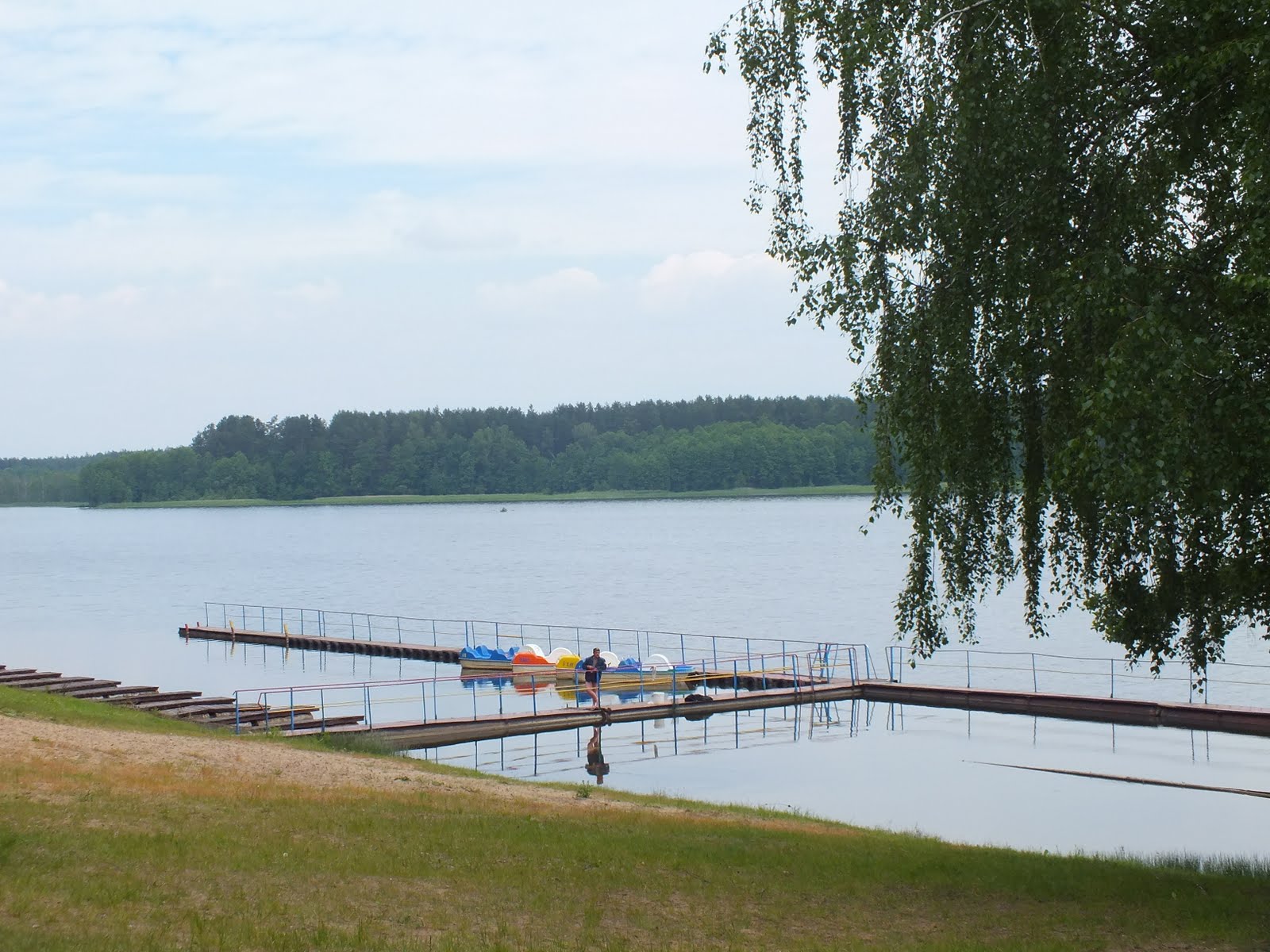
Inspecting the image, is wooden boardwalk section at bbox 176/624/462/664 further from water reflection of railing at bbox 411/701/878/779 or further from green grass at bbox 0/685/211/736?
green grass at bbox 0/685/211/736

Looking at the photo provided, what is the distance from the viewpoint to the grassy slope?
31.8 ft

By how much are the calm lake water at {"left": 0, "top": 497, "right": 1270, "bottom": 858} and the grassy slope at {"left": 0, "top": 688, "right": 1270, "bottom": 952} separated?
31.0 feet

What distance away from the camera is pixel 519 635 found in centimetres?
5916

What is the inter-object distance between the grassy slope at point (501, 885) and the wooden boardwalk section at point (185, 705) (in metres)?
12.0

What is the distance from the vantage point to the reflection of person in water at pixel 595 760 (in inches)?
1140

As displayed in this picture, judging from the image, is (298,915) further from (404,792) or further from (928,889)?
(404,792)

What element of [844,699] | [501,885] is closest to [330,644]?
[844,699]

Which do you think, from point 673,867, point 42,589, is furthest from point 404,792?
point 42,589

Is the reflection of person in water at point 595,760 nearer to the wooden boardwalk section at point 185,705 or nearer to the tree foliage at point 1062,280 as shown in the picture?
the wooden boardwalk section at point 185,705

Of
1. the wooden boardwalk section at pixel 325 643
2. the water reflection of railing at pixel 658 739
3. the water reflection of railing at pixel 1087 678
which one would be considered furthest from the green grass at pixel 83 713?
the wooden boardwalk section at pixel 325 643

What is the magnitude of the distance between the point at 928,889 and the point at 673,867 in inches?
96.8

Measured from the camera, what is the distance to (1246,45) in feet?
32.2

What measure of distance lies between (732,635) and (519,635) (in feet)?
31.4

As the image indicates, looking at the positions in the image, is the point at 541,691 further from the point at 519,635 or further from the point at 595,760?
the point at 519,635
